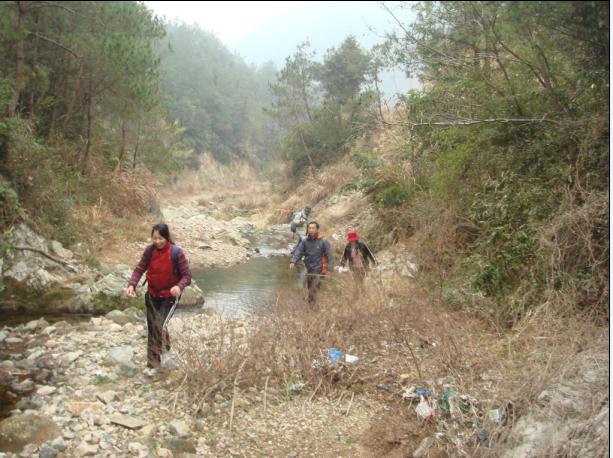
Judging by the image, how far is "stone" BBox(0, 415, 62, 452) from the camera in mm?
4566

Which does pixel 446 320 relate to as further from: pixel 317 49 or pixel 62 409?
pixel 317 49

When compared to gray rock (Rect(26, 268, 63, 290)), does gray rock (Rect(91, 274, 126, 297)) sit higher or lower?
higher

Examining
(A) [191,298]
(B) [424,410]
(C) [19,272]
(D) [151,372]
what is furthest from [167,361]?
(C) [19,272]

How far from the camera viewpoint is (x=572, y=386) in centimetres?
403

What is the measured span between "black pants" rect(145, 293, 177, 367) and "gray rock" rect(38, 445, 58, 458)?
1.65 m

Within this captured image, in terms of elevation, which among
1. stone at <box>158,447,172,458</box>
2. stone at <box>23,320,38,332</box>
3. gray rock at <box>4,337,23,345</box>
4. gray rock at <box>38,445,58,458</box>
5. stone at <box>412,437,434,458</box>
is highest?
stone at <box>412,437,434,458</box>

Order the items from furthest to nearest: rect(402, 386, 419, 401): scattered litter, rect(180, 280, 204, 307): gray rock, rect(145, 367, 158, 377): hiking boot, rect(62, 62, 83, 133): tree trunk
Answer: rect(62, 62, 83, 133): tree trunk, rect(180, 280, 204, 307): gray rock, rect(145, 367, 158, 377): hiking boot, rect(402, 386, 419, 401): scattered litter

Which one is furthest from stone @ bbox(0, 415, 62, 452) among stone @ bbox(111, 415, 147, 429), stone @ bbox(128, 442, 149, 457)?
stone @ bbox(128, 442, 149, 457)

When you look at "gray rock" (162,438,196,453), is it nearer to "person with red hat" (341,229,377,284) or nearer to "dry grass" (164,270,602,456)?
"dry grass" (164,270,602,456)

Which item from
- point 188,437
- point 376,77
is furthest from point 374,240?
point 376,77

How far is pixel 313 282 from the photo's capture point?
8.12 meters

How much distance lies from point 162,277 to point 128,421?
61.6 inches

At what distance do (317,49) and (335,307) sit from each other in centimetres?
2702

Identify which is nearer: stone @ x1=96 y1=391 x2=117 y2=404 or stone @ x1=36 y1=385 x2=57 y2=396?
stone @ x1=96 y1=391 x2=117 y2=404
